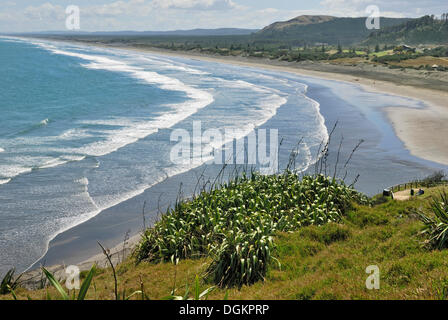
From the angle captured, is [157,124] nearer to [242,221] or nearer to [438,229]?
[242,221]

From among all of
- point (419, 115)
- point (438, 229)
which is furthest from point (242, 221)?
point (419, 115)
